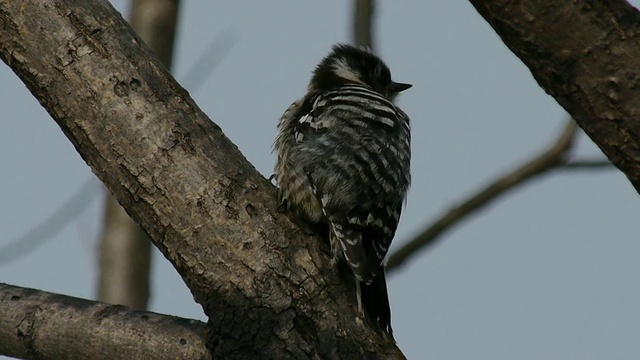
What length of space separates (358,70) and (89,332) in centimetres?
268

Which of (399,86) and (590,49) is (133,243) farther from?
(590,49)

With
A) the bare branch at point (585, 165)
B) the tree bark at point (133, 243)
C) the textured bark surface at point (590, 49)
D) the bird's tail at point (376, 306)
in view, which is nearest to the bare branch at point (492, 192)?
the bare branch at point (585, 165)

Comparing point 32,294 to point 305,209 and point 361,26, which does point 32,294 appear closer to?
point 305,209

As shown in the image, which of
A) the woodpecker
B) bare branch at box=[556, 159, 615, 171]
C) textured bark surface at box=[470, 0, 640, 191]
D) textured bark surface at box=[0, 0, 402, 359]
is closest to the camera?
textured bark surface at box=[470, 0, 640, 191]

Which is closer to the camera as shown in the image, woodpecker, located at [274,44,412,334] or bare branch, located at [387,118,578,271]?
woodpecker, located at [274,44,412,334]

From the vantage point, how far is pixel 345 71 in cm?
589

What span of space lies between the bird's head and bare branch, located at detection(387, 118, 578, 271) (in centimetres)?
76

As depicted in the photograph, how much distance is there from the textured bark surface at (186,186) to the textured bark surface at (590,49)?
122 cm

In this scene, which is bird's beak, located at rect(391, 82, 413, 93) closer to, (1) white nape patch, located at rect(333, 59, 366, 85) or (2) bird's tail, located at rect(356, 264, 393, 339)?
(1) white nape patch, located at rect(333, 59, 366, 85)

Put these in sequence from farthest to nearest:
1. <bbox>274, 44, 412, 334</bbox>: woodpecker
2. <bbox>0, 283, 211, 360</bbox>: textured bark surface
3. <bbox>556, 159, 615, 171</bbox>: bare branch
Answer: <bbox>556, 159, 615, 171</bbox>: bare branch, <bbox>274, 44, 412, 334</bbox>: woodpecker, <bbox>0, 283, 211, 360</bbox>: textured bark surface

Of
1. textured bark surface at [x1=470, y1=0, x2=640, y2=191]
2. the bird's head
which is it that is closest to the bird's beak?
the bird's head

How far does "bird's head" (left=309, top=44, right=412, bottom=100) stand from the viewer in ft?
19.2

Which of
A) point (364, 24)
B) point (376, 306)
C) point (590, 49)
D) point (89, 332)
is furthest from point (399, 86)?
point (590, 49)

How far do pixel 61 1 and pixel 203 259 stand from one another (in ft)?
3.52
